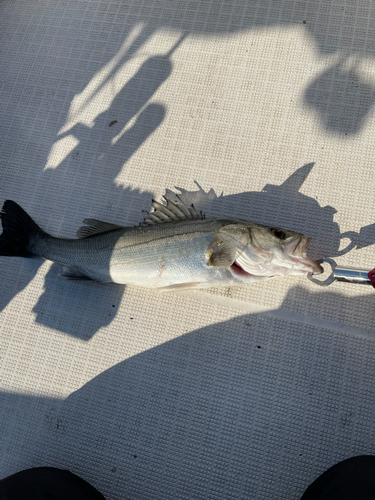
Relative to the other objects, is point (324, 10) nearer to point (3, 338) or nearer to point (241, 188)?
point (241, 188)

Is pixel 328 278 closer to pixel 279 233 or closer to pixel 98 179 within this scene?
pixel 279 233

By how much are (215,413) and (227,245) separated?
1.13 metres

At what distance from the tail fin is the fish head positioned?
4.90 ft

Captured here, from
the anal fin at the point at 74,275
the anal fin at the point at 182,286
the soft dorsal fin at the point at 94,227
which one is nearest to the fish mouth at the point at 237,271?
the anal fin at the point at 182,286

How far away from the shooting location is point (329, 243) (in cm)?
226

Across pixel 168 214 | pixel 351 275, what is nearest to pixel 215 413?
pixel 351 275

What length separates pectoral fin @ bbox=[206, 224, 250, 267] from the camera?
1979 mm

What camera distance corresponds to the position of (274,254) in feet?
6.44

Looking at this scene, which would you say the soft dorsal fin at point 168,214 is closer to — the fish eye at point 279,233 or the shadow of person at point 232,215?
the shadow of person at point 232,215

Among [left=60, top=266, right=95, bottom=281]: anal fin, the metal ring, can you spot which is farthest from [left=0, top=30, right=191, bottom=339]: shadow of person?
the metal ring

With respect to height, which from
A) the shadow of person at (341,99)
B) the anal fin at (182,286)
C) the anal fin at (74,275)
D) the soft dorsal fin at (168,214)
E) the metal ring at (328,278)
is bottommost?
the anal fin at (74,275)

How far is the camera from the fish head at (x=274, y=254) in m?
1.95

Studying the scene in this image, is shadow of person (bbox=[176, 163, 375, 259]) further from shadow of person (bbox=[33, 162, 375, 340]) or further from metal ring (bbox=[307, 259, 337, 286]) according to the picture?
metal ring (bbox=[307, 259, 337, 286])

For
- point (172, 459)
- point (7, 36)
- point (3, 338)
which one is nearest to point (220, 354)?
point (172, 459)
